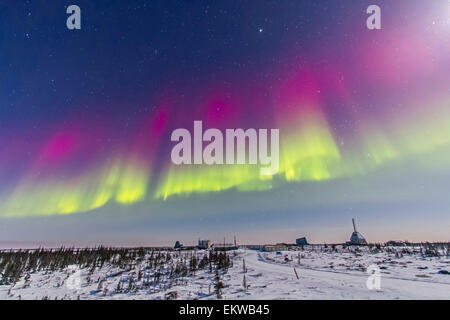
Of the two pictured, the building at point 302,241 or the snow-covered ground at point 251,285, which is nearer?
the snow-covered ground at point 251,285

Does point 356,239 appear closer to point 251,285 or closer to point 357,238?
point 357,238

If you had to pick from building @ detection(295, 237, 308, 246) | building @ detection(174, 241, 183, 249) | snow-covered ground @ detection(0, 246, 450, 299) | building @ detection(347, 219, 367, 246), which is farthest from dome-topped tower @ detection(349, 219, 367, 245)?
snow-covered ground @ detection(0, 246, 450, 299)

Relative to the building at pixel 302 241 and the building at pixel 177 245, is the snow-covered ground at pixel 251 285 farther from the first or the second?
the building at pixel 302 241

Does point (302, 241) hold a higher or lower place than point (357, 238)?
lower

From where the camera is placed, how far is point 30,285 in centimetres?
1373

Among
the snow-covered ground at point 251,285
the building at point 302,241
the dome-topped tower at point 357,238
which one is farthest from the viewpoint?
the building at point 302,241

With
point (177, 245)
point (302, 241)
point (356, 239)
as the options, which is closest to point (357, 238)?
point (356, 239)

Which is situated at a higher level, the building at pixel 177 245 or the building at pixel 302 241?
the building at pixel 302 241

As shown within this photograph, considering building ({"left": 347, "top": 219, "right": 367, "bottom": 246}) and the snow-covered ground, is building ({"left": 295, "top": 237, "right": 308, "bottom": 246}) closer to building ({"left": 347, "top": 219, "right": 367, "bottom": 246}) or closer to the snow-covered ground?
building ({"left": 347, "top": 219, "right": 367, "bottom": 246})

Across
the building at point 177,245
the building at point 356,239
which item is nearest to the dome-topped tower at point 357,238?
the building at point 356,239

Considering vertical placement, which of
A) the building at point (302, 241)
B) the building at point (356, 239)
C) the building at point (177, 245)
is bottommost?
the building at point (177, 245)

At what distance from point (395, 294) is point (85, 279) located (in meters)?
16.1
